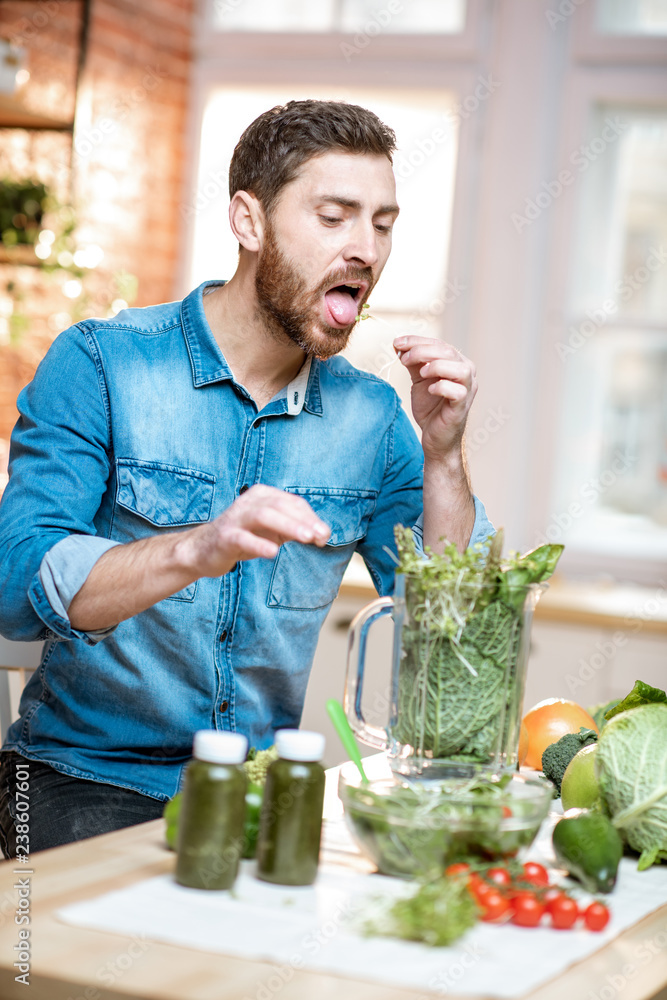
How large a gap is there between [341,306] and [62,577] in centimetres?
58

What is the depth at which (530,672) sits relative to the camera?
9.84 ft

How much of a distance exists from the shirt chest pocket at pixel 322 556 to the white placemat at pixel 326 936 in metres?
0.69

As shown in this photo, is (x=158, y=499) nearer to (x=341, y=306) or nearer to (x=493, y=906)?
(x=341, y=306)

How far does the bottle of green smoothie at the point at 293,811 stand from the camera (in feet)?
3.01

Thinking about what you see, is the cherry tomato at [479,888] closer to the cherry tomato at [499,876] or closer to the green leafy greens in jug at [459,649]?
the cherry tomato at [499,876]

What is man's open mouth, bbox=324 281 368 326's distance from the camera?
1.57m

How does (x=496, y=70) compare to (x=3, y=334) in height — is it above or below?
above

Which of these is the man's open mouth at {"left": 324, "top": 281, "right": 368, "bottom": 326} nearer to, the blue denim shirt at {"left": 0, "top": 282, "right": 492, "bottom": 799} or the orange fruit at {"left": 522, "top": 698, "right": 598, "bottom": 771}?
the blue denim shirt at {"left": 0, "top": 282, "right": 492, "bottom": 799}

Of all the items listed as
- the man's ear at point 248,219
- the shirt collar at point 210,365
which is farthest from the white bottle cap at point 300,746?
the man's ear at point 248,219

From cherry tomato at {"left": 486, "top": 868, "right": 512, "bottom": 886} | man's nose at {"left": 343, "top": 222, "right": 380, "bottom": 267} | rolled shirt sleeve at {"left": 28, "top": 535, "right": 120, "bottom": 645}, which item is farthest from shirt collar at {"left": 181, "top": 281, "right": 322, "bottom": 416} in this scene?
cherry tomato at {"left": 486, "top": 868, "right": 512, "bottom": 886}

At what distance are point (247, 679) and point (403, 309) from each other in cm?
240

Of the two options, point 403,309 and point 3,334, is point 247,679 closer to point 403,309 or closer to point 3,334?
point 3,334

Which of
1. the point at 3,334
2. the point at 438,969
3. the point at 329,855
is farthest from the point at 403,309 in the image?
the point at 438,969

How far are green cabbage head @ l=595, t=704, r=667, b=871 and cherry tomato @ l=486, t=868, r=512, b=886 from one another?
21cm
